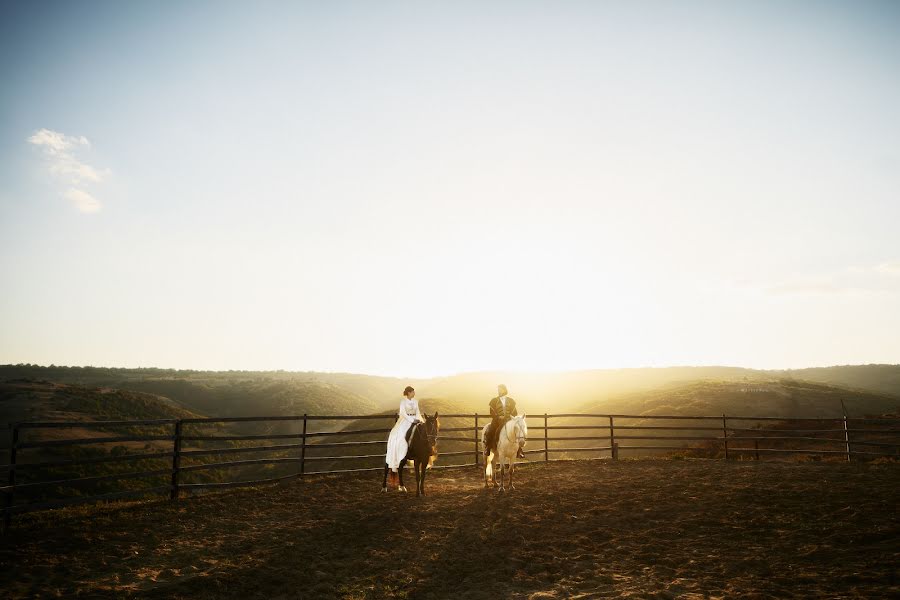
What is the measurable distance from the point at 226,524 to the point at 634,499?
9150mm

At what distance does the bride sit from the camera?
11.9 metres

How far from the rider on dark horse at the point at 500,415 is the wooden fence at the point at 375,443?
2.72 ft

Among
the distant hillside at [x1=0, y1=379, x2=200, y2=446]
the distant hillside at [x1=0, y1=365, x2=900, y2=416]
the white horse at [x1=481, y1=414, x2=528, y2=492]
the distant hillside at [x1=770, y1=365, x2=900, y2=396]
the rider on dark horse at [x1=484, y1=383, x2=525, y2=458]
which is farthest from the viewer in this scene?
the distant hillside at [x1=770, y1=365, x2=900, y2=396]

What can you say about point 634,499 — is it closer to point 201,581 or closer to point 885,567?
point 885,567

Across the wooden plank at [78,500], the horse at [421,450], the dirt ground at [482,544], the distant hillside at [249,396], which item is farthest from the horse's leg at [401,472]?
the distant hillside at [249,396]

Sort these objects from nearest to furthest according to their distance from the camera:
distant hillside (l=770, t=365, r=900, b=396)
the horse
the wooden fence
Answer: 1. the wooden fence
2. the horse
3. distant hillside (l=770, t=365, r=900, b=396)

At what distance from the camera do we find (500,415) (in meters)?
12.8

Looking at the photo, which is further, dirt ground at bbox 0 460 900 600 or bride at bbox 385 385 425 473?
bride at bbox 385 385 425 473

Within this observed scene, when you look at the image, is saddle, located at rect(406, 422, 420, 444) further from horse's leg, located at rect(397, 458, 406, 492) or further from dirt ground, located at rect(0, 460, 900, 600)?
dirt ground, located at rect(0, 460, 900, 600)

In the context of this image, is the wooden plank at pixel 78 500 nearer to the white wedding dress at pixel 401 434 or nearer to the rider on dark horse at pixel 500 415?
the white wedding dress at pixel 401 434

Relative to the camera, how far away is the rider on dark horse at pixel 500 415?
12.7 m

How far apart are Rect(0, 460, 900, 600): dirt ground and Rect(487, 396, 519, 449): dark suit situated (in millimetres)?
1458

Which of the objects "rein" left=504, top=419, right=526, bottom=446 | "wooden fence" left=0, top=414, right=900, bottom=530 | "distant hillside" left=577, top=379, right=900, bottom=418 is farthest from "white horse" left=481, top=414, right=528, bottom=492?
"distant hillside" left=577, top=379, right=900, bottom=418

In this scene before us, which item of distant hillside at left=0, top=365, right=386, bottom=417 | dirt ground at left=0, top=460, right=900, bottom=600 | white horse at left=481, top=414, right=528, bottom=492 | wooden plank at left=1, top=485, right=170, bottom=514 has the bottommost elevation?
distant hillside at left=0, top=365, right=386, bottom=417
